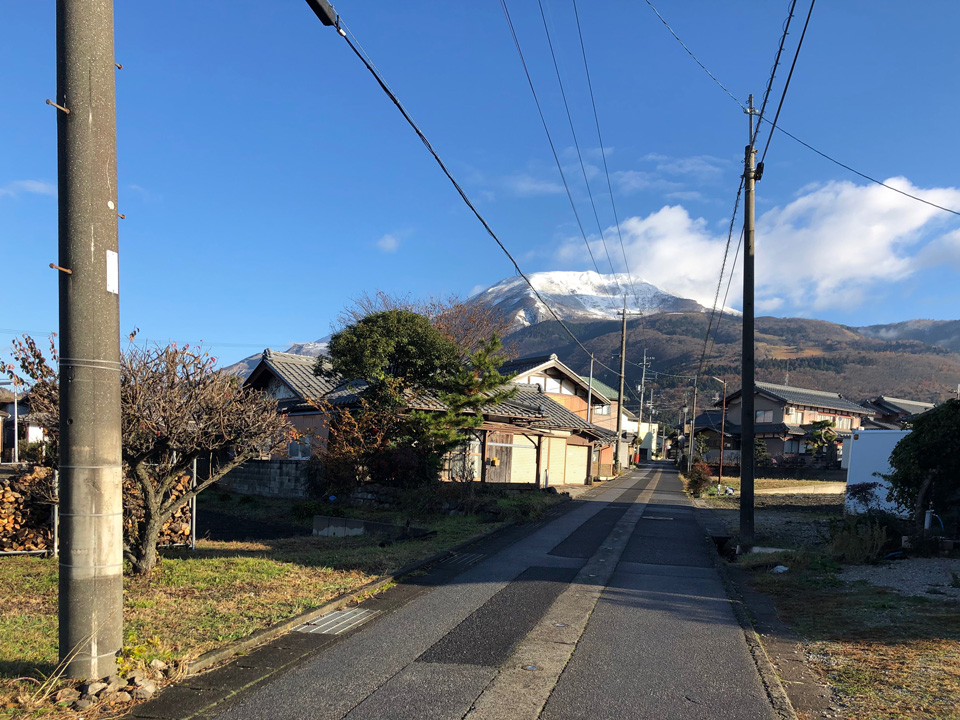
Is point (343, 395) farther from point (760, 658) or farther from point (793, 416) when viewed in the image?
point (793, 416)

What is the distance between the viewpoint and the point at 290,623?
268 inches

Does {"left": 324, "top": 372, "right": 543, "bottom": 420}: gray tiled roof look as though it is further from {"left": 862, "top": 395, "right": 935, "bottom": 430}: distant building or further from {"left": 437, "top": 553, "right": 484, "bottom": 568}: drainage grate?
{"left": 862, "top": 395, "right": 935, "bottom": 430}: distant building

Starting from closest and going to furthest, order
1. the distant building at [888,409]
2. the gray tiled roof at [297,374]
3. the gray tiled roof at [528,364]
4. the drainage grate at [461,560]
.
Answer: the drainage grate at [461,560], the gray tiled roof at [297,374], the gray tiled roof at [528,364], the distant building at [888,409]

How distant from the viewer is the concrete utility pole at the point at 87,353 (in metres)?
4.68

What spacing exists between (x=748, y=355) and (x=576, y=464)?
22.0 meters

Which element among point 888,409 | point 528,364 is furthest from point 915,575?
point 888,409

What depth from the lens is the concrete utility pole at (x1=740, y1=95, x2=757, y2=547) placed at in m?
15.0

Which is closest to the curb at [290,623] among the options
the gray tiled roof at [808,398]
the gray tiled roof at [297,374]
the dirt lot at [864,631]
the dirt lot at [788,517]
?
the dirt lot at [864,631]

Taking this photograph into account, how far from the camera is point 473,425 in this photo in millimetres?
20125

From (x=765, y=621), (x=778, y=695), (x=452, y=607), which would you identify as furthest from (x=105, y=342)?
(x=765, y=621)

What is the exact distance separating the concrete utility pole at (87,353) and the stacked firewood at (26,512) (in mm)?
7176

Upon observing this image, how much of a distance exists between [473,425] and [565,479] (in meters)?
16.5

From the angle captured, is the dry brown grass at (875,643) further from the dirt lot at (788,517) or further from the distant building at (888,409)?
the distant building at (888,409)

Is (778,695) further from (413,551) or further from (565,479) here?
(565,479)
